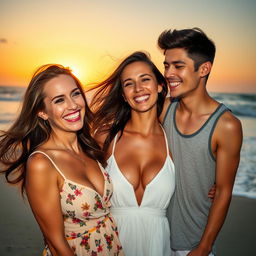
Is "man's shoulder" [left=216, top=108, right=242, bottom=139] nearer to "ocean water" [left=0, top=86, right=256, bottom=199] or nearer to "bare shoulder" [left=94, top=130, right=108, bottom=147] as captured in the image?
"bare shoulder" [left=94, top=130, right=108, bottom=147]

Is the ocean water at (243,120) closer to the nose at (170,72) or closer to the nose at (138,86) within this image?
the nose at (138,86)

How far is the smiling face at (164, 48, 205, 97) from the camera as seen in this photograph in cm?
314

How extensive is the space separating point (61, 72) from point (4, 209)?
4.47m

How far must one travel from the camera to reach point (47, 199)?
2.22m

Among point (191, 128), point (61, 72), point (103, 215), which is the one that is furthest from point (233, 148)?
point (61, 72)

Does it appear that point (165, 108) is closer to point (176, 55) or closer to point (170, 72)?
point (170, 72)

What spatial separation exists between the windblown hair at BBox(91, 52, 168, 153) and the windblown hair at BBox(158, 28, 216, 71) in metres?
0.37

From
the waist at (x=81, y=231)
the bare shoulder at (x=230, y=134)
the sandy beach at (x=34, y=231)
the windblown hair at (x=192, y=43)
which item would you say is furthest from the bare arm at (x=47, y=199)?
the windblown hair at (x=192, y=43)

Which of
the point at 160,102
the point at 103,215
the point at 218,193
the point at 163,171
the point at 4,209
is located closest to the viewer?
the point at 103,215

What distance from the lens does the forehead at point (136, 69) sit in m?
3.37

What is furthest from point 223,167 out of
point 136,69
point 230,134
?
point 136,69

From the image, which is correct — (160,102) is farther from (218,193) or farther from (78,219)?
(78,219)

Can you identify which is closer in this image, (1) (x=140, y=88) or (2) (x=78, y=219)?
(2) (x=78, y=219)

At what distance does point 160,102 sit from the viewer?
3664 mm
